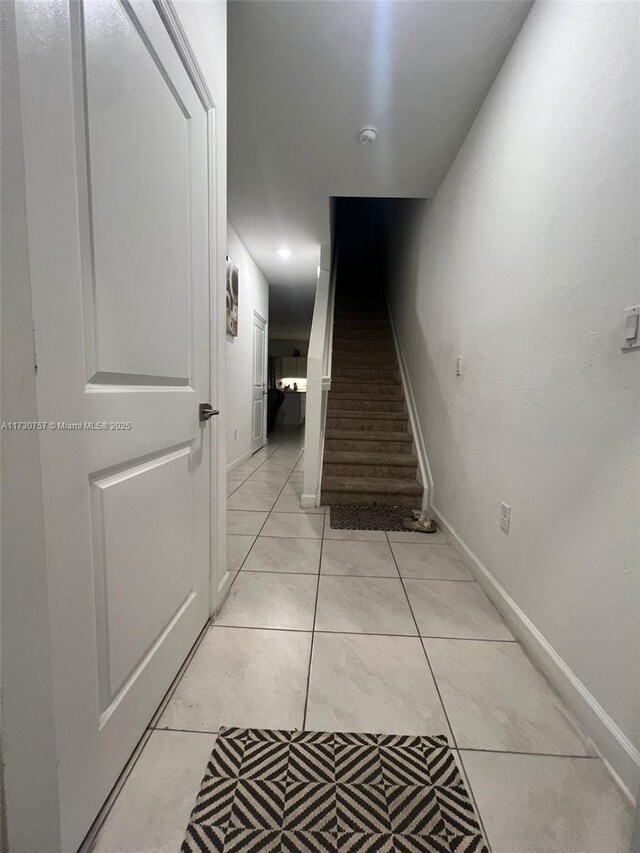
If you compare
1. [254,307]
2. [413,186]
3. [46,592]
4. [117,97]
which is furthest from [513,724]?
[254,307]

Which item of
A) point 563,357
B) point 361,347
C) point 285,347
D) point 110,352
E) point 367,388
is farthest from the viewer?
point 285,347

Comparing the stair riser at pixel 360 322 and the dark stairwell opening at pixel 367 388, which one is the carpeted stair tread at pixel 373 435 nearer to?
the dark stairwell opening at pixel 367 388

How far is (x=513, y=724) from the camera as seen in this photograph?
932 millimetres

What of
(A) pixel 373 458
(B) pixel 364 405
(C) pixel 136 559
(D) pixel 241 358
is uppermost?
(D) pixel 241 358

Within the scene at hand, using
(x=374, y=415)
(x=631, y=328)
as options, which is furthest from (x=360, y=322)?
(x=631, y=328)

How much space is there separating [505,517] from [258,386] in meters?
3.86

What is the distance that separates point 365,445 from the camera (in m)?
3.12

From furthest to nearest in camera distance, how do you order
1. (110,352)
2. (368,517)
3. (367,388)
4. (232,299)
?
(367,388), (232,299), (368,517), (110,352)

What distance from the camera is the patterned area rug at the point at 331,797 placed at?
2.22 ft

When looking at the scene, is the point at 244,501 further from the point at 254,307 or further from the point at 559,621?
the point at 254,307

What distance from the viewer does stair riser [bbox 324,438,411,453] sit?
3066 millimetres

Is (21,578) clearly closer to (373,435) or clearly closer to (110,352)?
(110,352)

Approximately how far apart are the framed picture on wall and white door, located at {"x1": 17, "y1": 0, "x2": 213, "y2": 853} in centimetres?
216

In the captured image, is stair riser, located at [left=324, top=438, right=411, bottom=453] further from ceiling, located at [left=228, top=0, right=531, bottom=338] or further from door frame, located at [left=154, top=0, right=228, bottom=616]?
ceiling, located at [left=228, top=0, right=531, bottom=338]
